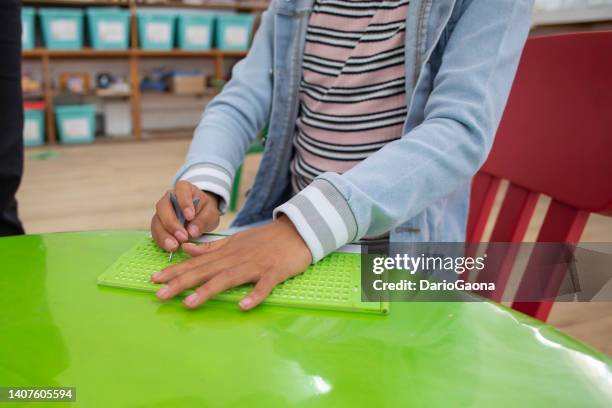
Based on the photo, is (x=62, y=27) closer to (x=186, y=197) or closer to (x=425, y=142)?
(x=186, y=197)

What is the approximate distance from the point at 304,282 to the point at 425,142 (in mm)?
226

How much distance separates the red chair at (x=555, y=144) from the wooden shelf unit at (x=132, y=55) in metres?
3.45

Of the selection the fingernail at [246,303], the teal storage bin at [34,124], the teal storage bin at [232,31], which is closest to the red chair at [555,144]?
the fingernail at [246,303]

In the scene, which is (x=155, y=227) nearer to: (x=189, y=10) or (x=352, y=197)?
(x=352, y=197)

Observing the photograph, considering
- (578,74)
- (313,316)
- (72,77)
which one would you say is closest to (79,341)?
(313,316)

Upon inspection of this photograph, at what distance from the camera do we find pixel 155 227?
1.99 ft

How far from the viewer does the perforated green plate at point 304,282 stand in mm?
468

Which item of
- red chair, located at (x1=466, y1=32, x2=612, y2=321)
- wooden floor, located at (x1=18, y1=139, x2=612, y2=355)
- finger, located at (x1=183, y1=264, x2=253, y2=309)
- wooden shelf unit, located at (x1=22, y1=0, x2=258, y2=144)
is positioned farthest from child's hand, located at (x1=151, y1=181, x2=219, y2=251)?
wooden shelf unit, located at (x1=22, y1=0, x2=258, y2=144)

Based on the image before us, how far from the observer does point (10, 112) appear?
91cm

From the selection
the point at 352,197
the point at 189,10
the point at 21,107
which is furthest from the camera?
the point at 189,10

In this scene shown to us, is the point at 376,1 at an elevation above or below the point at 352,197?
above

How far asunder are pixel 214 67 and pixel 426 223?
3.82m

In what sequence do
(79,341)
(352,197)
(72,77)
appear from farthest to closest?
(72,77) < (352,197) < (79,341)

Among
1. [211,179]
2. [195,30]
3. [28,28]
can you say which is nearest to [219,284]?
[211,179]
